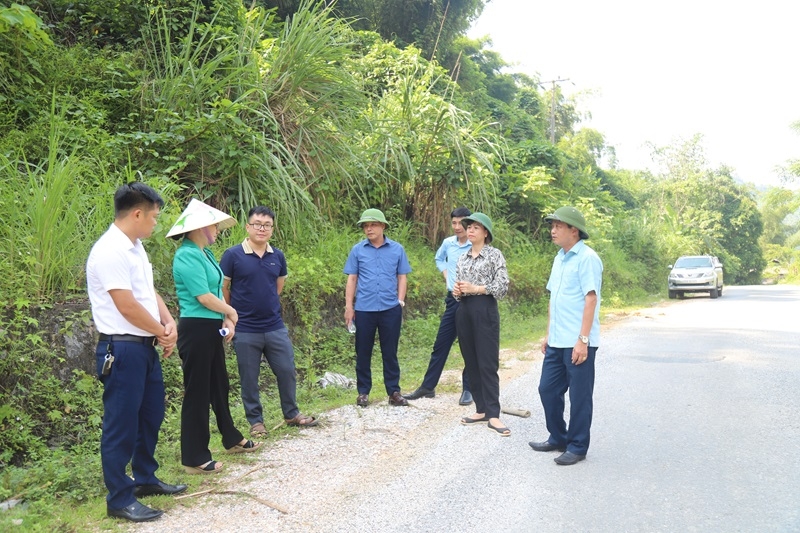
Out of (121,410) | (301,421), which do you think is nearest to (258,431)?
(301,421)

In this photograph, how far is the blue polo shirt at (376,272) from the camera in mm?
7090

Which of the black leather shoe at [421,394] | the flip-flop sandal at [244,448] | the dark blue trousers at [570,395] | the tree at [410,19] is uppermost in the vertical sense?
the tree at [410,19]

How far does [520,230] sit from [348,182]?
27.5ft

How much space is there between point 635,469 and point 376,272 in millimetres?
3203

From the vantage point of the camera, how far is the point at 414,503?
14.2ft

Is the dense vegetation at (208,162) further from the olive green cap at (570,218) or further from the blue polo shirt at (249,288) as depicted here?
the olive green cap at (570,218)

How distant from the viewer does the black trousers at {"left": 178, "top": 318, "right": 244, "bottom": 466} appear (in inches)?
194

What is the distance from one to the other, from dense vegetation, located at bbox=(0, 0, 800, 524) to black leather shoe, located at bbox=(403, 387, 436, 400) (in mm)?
1207

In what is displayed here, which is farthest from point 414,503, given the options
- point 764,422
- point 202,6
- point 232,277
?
point 202,6

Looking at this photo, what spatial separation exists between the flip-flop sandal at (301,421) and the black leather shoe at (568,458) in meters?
2.18

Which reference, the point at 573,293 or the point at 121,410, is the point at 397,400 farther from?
the point at 121,410

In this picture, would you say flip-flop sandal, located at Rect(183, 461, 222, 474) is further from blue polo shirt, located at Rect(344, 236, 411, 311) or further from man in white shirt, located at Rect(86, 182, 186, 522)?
blue polo shirt, located at Rect(344, 236, 411, 311)

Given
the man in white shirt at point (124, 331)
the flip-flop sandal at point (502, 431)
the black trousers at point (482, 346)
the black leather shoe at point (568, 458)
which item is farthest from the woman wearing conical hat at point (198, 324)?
the black leather shoe at point (568, 458)

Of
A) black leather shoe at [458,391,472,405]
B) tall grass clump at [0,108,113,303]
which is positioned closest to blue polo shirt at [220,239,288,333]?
tall grass clump at [0,108,113,303]
